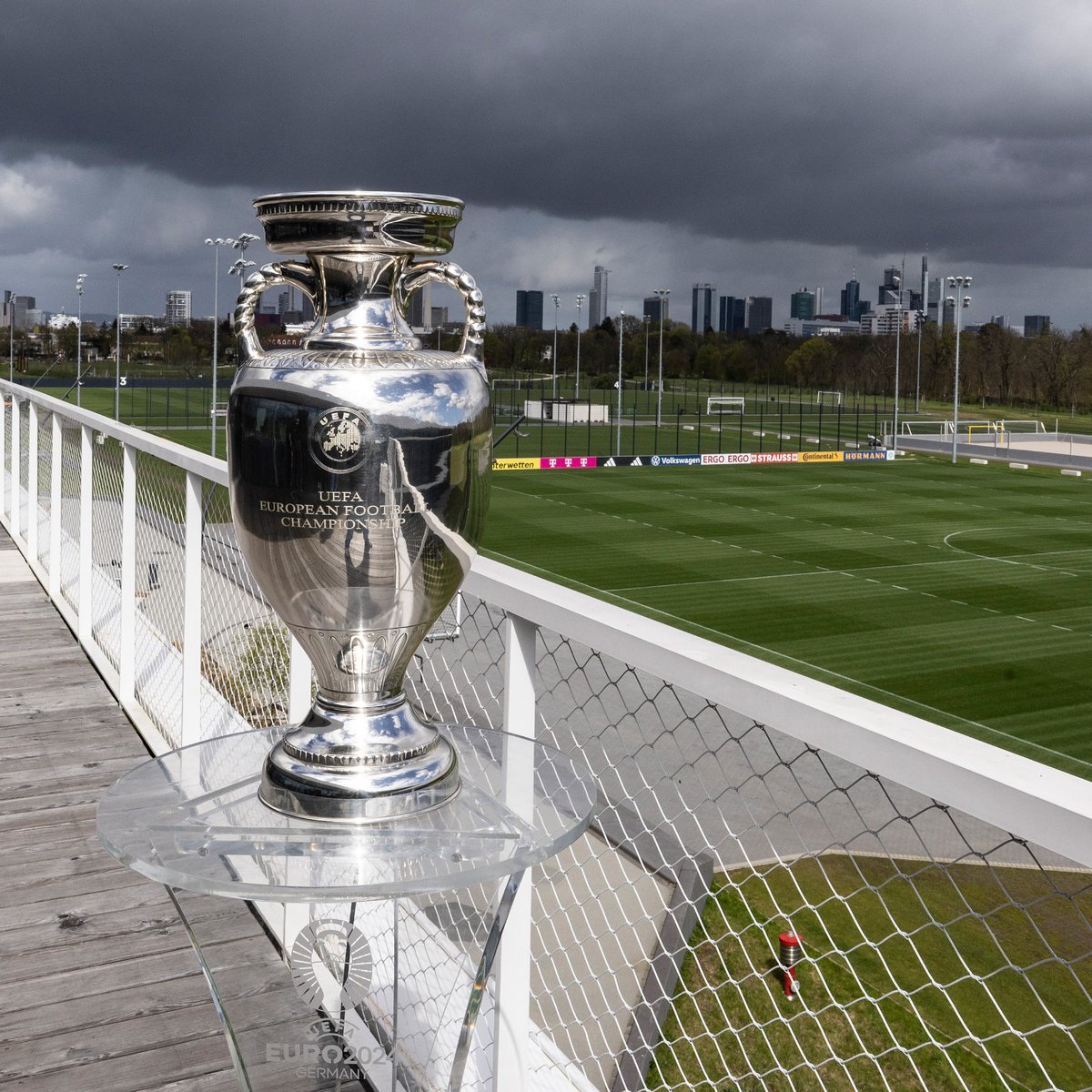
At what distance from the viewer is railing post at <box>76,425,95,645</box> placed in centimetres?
557

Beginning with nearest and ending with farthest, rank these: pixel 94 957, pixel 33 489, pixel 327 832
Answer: pixel 327 832 → pixel 94 957 → pixel 33 489

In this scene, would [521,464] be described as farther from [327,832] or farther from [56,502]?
[327,832]

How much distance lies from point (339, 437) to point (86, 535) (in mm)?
4337

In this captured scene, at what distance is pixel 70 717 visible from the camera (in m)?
4.97

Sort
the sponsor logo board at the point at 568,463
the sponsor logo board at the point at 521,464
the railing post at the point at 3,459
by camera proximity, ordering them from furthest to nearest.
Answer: the sponsor logo board at the point at 568,463, the sponsor logo board at the point at 521,464, the railing post at the point at 3,459

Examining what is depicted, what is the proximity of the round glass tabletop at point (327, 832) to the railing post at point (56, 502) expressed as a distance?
4.96 metres

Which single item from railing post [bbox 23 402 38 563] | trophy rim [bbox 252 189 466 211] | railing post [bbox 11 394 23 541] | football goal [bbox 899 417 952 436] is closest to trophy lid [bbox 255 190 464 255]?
trophy rim [bbox 252 189 466 211]

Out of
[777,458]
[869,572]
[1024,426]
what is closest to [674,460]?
[777,458]

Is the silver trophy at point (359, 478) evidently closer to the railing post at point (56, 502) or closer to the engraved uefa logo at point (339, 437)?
the engraved uefa logo at point (339, 437)

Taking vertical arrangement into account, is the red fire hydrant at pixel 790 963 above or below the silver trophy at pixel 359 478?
below

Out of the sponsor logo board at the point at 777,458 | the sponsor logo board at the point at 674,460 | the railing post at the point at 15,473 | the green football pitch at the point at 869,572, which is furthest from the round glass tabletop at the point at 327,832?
the sponsor logo board at the point at 777,458

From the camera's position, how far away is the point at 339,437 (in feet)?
5.78

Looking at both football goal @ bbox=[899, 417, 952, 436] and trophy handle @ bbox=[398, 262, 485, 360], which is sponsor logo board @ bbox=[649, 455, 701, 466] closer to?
football goal @ bbox=[899, 417, 952, 436]

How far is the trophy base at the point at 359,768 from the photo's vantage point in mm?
1888
